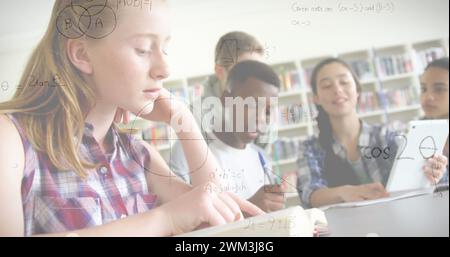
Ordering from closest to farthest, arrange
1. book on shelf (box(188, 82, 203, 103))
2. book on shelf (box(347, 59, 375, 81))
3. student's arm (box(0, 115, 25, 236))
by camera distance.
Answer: student's arm (box(0, 115, 25, 236)), book on shelf (box(188, 82, 203, 103)), book on shelf (box(347, 59, 375, 81))

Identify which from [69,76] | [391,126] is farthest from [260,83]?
[69,76]

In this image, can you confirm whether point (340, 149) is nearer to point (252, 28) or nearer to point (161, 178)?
point (252, 28)

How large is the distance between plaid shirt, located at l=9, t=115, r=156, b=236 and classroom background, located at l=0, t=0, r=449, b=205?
Result: 0.32 ft

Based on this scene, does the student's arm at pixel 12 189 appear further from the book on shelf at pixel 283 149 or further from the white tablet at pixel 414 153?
the white tablet at pixel 414 153

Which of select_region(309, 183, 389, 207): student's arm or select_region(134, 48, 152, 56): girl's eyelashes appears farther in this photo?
select_region(309, 183, 389, 207): student's arm

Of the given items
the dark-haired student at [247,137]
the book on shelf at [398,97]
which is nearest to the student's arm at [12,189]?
the dark-haired student at [247,137]

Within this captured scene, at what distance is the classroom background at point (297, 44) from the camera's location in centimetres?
145

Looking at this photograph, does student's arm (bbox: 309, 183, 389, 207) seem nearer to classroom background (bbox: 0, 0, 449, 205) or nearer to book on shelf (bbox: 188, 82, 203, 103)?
classroom background (bbox: 0, 0, 449, 205)

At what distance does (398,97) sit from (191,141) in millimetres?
778

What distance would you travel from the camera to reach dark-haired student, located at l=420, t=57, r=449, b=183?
5.36 feet
